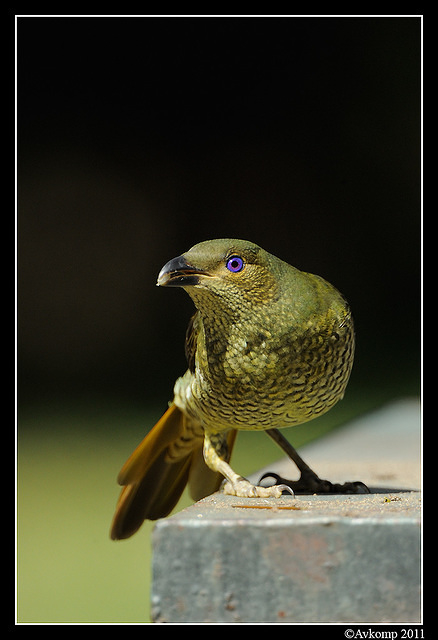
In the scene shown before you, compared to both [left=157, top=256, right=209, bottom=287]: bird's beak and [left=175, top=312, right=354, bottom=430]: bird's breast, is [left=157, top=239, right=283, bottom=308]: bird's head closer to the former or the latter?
[left=157, top=256, right=209, bottom=287]: bird's beak

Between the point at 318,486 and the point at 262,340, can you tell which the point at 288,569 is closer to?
the point at 262,340

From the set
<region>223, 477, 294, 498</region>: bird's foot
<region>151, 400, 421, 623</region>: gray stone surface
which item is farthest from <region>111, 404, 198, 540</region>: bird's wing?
<region>151, 400, 421, 623</region>: gray stone surface

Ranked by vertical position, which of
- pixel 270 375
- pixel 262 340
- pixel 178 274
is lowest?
pixel 270 375

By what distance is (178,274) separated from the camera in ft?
7.54

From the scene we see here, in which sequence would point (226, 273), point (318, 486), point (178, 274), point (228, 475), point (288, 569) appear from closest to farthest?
point (288, 569) → point (178, 274) → point (226, 273) → point (228, 475) → point (318, 486)

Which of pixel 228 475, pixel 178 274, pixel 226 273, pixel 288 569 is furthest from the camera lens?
pixel 228 475

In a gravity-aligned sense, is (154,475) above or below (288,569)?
below

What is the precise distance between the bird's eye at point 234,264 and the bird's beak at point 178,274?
0.28ft

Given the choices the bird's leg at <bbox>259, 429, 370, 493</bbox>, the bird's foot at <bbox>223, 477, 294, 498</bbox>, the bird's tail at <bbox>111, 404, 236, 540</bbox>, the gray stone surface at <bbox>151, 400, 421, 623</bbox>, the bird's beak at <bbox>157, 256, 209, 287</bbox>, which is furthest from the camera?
the bird's tail at <bbox>111, 404, 236, 540</bbox>

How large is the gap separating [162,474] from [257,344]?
2.94 feet

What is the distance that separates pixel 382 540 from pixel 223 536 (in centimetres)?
35

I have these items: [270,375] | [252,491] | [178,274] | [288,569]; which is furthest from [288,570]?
[178,274]

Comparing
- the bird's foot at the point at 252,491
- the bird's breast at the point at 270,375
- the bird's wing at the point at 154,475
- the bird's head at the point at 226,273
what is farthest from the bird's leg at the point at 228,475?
the bird's head at the point at 226,273

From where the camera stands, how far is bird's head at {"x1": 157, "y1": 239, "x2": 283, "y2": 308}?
232 cm
